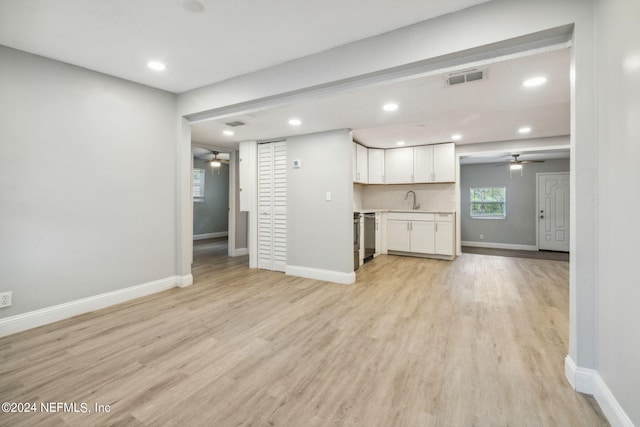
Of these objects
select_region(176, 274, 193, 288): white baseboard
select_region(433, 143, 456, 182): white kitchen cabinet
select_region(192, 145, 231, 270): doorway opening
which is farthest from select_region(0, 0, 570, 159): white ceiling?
select_region(192, 145, 231, 270): doorway opening

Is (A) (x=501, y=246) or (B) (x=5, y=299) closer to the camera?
(B) (x=5, y=299)

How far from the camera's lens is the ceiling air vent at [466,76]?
7.52 feet

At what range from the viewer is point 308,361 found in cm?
205

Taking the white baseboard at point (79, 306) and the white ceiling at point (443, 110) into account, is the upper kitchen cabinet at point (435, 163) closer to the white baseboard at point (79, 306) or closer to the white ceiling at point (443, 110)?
the white ceiling at point (443, 110)

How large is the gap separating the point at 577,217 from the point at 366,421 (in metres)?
1.74

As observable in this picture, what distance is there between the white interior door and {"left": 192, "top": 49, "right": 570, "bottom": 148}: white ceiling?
2747 mm

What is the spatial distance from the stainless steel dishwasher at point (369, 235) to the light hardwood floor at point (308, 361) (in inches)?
72.0

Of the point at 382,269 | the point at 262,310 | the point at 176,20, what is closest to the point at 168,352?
the point at 262,310

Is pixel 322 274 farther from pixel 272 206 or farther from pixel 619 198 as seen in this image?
pixel 619 198

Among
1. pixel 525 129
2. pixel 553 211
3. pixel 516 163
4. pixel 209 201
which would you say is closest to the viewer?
pixel 525 129

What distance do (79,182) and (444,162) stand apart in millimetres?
5811

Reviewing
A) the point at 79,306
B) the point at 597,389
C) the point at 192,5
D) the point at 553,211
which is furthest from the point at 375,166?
the point at 79,306

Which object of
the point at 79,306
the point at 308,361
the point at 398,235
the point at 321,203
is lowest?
the point at 308,361

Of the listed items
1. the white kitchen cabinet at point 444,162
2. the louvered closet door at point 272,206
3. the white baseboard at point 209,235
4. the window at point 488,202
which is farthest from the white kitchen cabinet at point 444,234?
the white baseboard at point 209,235
